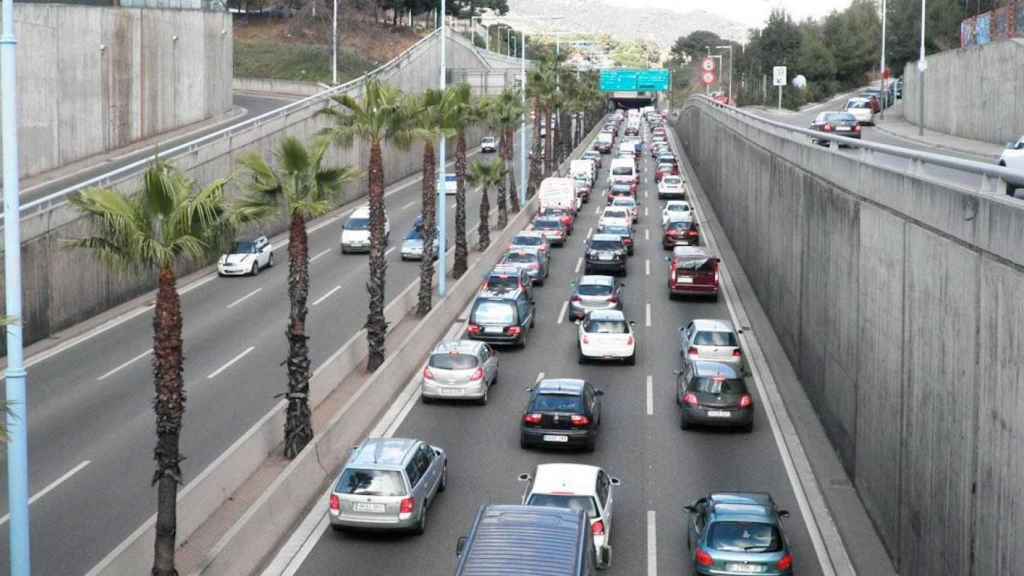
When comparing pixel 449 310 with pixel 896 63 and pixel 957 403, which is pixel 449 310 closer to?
pixel 957 403

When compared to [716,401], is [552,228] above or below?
above

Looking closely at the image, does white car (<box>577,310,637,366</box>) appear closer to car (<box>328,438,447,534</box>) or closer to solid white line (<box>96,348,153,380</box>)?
solid white line (<box>96,348,153,380</box>)

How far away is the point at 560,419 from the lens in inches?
945

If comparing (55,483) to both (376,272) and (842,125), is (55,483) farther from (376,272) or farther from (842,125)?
(842,125)

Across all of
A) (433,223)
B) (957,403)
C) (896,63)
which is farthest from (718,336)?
(896,63)

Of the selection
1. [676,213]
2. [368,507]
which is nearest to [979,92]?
[676,213]

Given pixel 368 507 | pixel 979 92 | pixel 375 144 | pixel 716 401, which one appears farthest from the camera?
pixel 979 92

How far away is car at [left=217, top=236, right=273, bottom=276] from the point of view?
44250mm

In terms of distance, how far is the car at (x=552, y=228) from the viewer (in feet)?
174

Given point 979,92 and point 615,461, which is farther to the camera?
point 979,92

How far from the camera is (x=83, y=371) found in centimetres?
3048

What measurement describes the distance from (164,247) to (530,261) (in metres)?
27.4

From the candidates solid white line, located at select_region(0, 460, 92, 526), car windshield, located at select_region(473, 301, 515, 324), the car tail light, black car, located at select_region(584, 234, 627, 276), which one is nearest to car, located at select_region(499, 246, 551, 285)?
black car, located at select_region(584, 234, 627, 276)

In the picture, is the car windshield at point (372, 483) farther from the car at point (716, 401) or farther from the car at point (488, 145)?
the car at point (488, 145)
